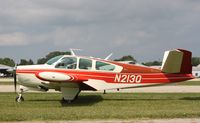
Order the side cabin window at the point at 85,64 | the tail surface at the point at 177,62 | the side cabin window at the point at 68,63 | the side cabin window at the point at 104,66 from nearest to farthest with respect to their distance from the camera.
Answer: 1. the tail surface at the point at 177,62
2. the side cabin window at the point at 68,63
3. the side cabin window at the point at 85,64
4. the side cabin window at the point at 104,66

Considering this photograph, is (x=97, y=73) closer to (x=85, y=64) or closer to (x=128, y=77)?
(x=85, y=64)

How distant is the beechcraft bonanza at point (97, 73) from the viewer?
17.5 metres

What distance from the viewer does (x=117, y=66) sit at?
60.2 ft

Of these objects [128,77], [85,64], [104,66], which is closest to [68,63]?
[85,64]

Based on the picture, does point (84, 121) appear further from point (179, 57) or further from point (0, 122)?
point (179, 57)

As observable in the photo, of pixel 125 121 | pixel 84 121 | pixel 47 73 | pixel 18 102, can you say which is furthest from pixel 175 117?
pixel 18 102

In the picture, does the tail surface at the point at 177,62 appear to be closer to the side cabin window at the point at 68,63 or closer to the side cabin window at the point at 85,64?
the side cabin window at the point at 85,64

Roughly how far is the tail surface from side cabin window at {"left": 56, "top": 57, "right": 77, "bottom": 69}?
432cm

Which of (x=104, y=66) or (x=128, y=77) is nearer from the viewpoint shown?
(x=104, y=66)

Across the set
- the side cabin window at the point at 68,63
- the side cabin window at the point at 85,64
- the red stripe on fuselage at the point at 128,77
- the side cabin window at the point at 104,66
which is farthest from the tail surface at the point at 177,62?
the side cabin window at the point at 68,63

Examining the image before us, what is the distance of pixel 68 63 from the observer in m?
17.8

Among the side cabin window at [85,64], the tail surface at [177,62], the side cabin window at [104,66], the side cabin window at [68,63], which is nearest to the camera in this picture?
the tail surface at [177,62]

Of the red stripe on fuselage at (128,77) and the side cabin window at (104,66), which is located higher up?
the side cabin window at (104,66)

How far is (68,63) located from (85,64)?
2.67 ft
